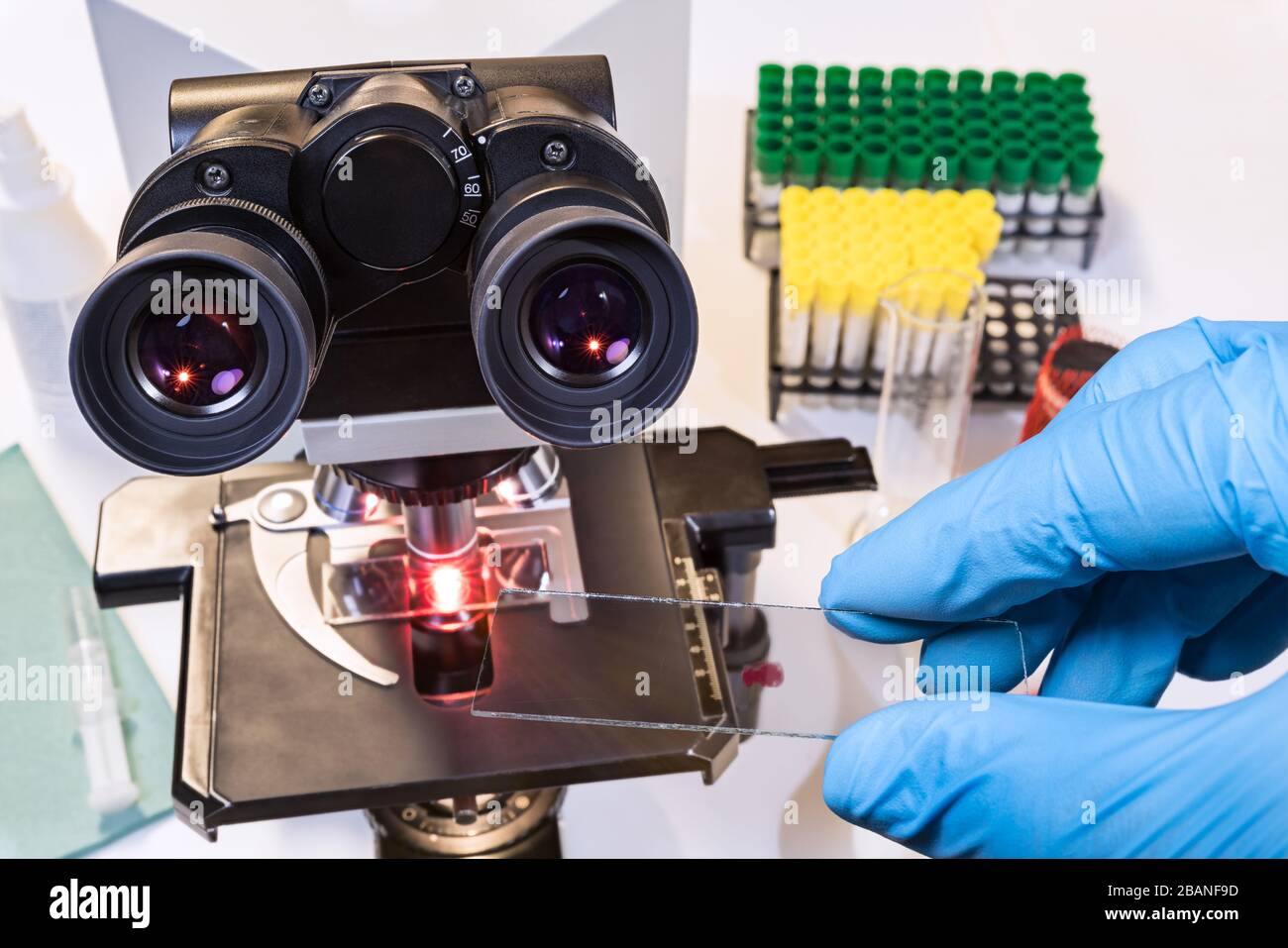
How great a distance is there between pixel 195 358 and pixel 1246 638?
88 centimetres

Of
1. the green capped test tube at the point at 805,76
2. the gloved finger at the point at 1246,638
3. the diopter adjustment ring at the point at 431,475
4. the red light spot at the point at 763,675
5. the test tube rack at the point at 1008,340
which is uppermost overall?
the green capped test tube at the point at 805,76

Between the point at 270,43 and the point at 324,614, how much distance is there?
1.76ft

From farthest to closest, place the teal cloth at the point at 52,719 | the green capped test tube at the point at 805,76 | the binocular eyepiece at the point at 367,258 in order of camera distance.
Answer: the green capped test tube at the point at 805,76 → the teal cloth at the point at 52,719 → the binocular eyepiece at the point at 367,258

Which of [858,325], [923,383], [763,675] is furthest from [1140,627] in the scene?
[858,325]

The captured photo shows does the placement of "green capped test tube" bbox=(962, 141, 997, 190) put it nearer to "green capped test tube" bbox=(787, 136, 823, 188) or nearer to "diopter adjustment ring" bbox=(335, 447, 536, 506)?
"green capped test tube" bbox=(787, 136, 823, 188)

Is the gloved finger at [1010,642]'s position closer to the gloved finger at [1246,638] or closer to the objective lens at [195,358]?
the gloved finger at [1246,638]

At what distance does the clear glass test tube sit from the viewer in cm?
145

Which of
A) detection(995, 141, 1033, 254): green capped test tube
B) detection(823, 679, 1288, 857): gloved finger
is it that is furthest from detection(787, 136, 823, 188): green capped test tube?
detection(823, 679, 1288, 857): gloved finger

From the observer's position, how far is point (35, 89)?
1.99m

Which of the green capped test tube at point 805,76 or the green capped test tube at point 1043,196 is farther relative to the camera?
the green capped test tube at point 805,76

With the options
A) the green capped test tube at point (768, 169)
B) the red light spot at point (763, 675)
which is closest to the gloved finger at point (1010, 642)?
the red light spot at point (763, 675)

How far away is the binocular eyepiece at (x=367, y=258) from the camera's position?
78cm

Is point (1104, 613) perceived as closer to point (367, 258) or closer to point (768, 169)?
point (367, 258)

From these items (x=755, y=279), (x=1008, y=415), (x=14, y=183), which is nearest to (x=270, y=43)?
(x=14, y=183)
